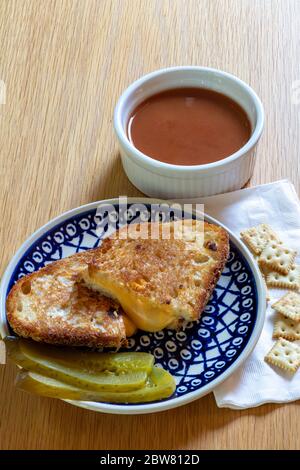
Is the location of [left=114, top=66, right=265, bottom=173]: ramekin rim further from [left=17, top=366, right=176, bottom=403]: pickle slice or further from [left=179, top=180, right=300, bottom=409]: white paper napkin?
[left=17, top=366, right=176, bottom=403]: pickle slice

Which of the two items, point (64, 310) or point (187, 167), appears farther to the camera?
point (187, 167)

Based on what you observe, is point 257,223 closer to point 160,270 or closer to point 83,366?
point 160,270

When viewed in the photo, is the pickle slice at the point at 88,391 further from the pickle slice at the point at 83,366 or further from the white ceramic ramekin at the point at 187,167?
the white ceramic ramekin at the point at 187,167

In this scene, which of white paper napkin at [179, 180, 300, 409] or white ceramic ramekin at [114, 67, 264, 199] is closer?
white paper napkin at [179, 180, 300, 409]

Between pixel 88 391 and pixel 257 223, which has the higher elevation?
pixel 257 223

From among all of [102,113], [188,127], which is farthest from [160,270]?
[102,113]

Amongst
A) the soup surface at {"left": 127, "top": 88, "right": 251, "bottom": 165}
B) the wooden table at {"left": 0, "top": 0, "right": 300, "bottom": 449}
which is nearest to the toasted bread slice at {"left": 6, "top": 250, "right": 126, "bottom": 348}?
the wooden table at {"left": 0, "top": 0, "right": 300, "bottom": 449}
